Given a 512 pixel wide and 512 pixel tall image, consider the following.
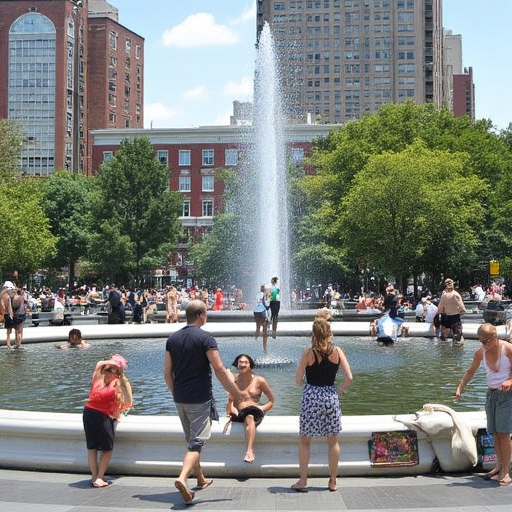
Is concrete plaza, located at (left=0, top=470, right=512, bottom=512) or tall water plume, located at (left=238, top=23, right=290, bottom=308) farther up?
tall water plume, located at (left=238, top=23, right=290, bottom=308)

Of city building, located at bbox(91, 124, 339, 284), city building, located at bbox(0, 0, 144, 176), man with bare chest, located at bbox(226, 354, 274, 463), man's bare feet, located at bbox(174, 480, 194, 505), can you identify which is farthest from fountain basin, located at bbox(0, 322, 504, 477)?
city building, located at bbox(0, 0, 144, 176)

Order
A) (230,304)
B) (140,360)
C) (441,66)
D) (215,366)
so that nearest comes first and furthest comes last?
(215,366) < (140,360) < (230,304) < (441,66)

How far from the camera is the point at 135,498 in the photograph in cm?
757

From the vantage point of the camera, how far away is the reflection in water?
12432mm

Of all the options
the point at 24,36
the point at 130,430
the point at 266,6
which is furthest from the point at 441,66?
the point at 130,430

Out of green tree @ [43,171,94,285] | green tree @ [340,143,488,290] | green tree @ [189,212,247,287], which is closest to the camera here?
green tree @ [340,143,488,290]

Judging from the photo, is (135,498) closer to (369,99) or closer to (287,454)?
(287,454)

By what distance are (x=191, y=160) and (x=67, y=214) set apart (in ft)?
53.8

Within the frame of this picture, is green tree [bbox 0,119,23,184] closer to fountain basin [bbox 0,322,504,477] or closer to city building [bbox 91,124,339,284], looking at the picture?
city building [bbox 91,124,339,284]

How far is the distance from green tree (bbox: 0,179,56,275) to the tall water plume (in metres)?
21.1

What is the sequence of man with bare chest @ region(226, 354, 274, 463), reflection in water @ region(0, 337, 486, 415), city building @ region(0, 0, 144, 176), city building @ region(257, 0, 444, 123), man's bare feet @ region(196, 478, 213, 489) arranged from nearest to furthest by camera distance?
man's bare feet @ region(196, 478, 213, 489)
man with bare chest @ region(226, 354, 274, 463)
reflection in water @ region(0, 337, 486, 415)
city building @ region(0, 0, 144, 176)
city building @ region(257, 0, 444, 123)

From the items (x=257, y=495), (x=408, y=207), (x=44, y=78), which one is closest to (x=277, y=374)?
(x=257, y=495)

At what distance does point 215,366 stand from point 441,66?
5994 inches

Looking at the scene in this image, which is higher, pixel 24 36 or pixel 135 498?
pixel 24 36
